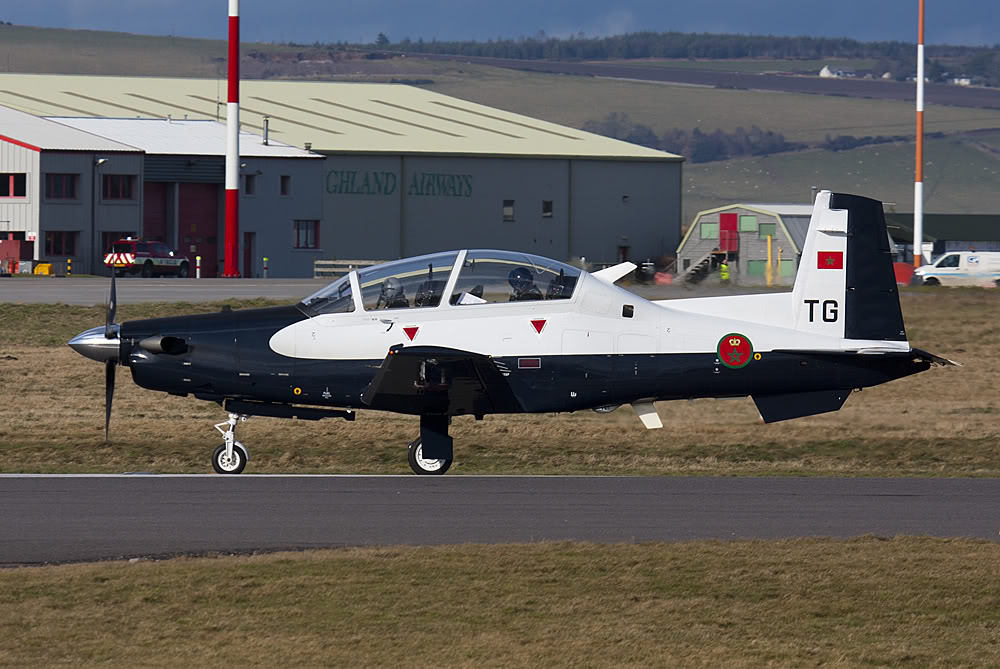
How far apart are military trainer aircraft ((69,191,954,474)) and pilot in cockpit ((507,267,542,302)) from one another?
0.01m

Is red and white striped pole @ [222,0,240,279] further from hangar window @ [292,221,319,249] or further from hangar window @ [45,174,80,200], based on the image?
hangar window @ [292,221,319,249]

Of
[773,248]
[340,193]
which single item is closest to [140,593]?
[773,248]

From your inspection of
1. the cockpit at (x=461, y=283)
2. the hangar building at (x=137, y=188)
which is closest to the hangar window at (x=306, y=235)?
the hangar building at (x=137, y=188)

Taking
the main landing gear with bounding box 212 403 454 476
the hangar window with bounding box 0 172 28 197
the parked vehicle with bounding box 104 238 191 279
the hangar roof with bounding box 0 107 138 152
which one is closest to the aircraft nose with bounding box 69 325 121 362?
the main landing gear with bounding box 212 403 454 476

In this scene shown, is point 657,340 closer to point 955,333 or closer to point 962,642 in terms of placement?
point 962,642

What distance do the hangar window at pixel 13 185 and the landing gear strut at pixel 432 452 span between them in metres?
47.1

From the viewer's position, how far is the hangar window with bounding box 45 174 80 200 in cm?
5862

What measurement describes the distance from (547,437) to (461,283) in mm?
5088

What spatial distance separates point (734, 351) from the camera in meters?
15.2

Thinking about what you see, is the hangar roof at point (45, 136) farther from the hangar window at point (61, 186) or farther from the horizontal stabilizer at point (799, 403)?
the horizontal stabilizer at point (799, 403)

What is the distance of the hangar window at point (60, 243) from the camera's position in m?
58.7

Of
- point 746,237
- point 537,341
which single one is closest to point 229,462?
point 537,341

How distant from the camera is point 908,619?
912 cm

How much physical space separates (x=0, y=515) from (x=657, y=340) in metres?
6.59
